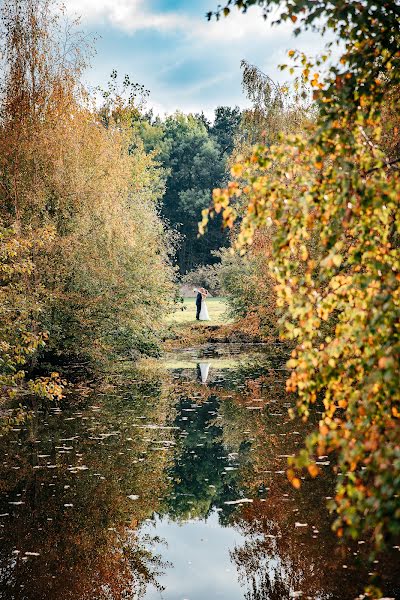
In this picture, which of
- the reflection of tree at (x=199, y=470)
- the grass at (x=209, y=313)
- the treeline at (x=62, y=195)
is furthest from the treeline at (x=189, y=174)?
the reflection of tree at (x=199, y=470)

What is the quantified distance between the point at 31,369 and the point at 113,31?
111 ft

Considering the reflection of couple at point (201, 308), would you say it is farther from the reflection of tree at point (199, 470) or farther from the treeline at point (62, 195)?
the reflection of tree at point (199, 470)

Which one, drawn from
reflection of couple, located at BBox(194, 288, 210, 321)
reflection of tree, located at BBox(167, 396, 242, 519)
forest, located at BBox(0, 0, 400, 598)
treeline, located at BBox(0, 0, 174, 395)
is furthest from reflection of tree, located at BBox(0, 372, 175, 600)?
reflection of couple, located at BBox(194, 288, 210, 321)

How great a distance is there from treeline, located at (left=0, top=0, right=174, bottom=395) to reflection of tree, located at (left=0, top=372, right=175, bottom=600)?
534 cm

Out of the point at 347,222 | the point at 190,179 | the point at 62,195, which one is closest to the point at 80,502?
the point at 347,222

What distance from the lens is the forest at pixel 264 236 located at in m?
3.99

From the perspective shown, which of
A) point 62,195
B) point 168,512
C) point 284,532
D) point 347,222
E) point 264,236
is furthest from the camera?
point 264,236

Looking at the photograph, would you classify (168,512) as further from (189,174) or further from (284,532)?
(189,174)

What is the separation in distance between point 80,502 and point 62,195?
1282 cm

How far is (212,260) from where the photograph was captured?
73.2 m

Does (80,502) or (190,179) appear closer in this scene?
(80,502)

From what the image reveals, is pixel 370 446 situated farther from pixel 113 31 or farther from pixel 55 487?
pixel 113 31

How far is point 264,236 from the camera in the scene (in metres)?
Answer: 22.7

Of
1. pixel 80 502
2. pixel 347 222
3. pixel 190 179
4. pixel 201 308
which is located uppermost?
pixel 190 179
